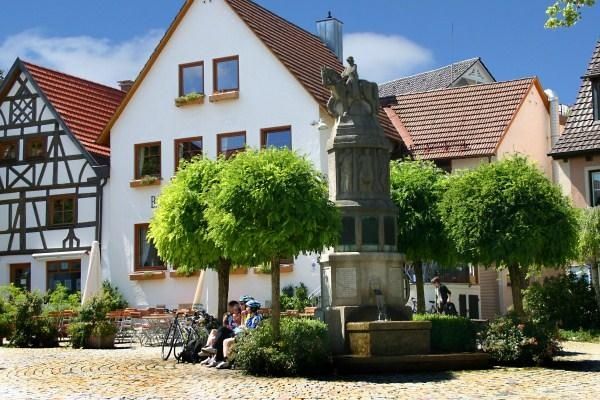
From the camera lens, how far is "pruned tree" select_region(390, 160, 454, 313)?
20.1m

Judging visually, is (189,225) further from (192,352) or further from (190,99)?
(190,99)

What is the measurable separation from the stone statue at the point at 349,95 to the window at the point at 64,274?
1770cm

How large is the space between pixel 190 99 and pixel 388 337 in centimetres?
1711

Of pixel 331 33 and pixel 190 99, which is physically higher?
pixel 331 33

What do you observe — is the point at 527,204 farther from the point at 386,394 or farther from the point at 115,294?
the point at 115,294

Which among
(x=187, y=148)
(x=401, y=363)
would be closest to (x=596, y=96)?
(x=187, y=148)

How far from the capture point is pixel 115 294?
103 ft

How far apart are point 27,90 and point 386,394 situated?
2461 centimetres

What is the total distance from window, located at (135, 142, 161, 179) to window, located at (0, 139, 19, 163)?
4926 mm

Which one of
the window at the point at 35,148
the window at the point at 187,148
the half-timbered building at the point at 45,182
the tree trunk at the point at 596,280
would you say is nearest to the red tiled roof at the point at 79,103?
the half-timbered building at the point at 45,182

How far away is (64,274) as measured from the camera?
108ft

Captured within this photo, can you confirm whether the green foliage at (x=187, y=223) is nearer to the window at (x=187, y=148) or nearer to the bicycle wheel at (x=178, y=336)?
the bicycle wheel at (x=178, y=336)

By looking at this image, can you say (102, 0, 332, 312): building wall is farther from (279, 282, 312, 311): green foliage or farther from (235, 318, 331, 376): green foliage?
(235, 318, 331, 376): green foliage

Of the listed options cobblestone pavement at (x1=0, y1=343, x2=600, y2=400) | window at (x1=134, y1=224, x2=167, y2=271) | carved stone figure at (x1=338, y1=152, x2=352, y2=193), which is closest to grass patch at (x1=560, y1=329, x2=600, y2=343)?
cobblestone pavement at (x1=0, y1=343, x2=600, y2=400)
